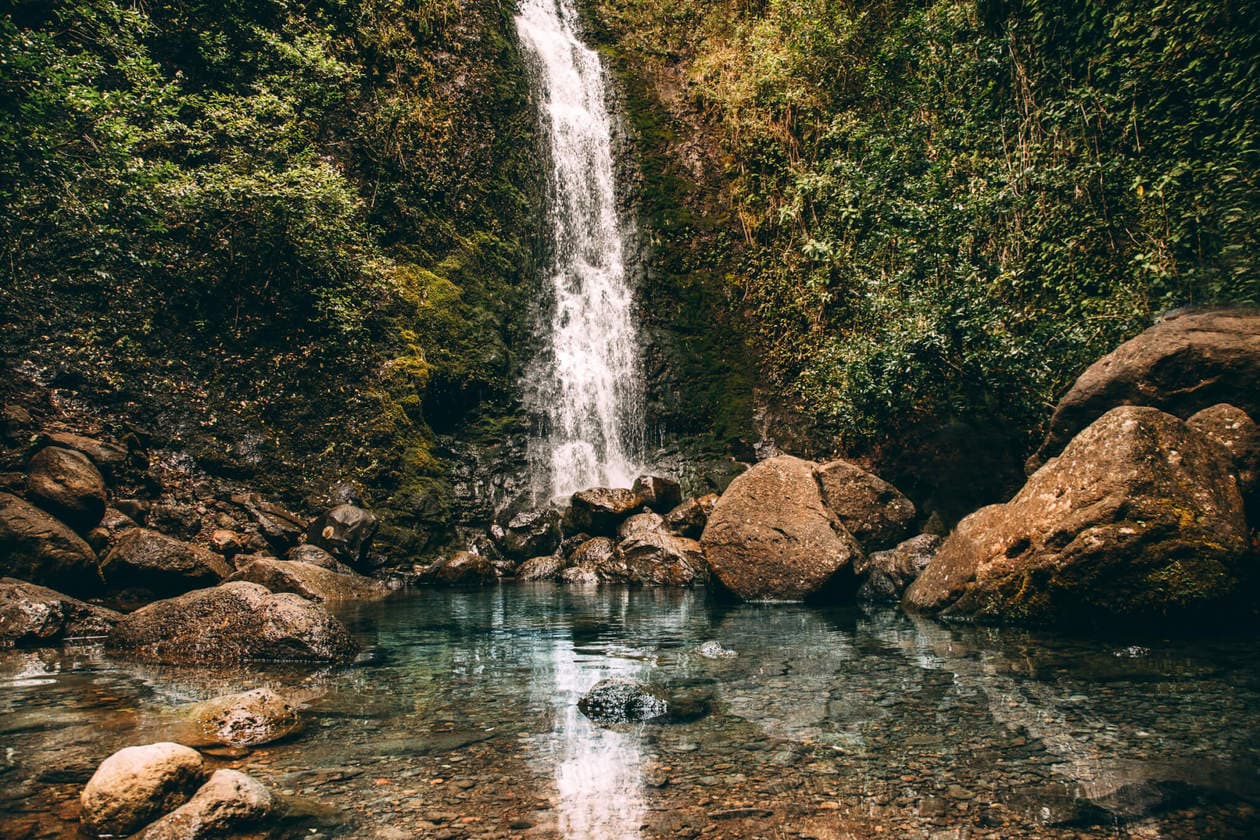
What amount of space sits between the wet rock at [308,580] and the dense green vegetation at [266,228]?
276cm

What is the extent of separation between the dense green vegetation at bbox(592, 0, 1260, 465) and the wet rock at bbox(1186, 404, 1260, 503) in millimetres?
2320

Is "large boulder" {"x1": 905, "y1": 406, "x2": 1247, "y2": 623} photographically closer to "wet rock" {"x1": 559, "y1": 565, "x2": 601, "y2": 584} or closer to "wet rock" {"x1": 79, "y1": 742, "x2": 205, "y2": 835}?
"wet rock" {"x1": 79, "y1": 742, "x2": 205, "y2": 835}

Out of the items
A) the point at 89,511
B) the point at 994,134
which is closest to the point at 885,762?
the point at 89,511

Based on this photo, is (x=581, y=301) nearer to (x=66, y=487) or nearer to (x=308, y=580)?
(x=308, y=580)

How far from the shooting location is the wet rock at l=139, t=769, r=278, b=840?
2.75 m

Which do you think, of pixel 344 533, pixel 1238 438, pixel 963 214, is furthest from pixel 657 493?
pixel 1238 438

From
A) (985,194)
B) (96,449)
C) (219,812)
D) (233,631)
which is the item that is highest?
(985,194)

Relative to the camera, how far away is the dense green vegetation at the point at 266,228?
11188 mm

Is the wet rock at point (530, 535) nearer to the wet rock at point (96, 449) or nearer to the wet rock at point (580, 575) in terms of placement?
the wet rock at point (580, 575)

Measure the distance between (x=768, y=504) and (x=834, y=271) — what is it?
351 inches

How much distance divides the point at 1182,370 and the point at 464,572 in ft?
40.8

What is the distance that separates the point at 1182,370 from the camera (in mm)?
7320

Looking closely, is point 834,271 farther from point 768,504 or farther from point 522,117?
point 522,117

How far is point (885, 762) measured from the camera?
11.9 feet
